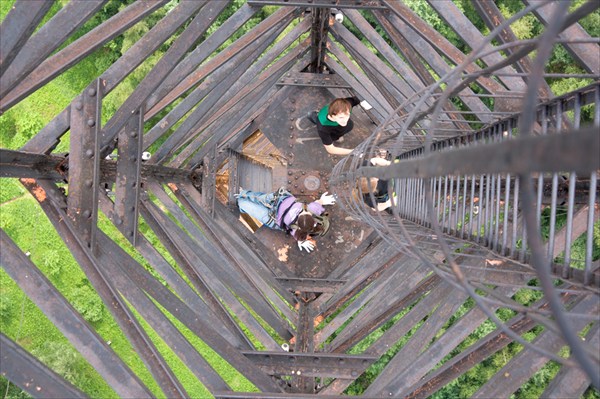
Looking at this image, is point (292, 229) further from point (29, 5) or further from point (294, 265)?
point (29, 5)

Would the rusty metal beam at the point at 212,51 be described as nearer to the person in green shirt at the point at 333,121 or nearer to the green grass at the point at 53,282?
the person in green shirt at the point at 333,121

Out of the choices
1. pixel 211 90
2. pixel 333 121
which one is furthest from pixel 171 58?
pixel 333 121

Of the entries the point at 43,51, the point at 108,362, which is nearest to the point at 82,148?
the point at 43,51

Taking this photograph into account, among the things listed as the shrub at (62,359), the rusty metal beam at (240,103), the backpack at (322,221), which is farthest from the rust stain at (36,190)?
the shrub at (62,359)

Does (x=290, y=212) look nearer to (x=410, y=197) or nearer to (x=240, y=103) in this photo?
(x=240, y=103)

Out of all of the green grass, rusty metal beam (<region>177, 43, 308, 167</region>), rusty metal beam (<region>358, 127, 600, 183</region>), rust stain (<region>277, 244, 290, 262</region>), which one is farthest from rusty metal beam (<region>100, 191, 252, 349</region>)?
the green grass

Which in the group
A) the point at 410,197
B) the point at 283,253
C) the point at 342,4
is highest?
the point at 342,4

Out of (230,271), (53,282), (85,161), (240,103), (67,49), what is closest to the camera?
(67,49)
